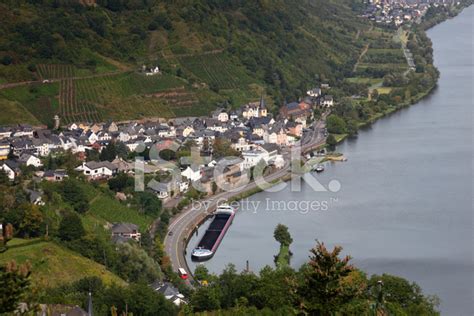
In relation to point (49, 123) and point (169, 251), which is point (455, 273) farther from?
point (49, 123)

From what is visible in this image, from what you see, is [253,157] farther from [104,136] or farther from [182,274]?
[182,274]

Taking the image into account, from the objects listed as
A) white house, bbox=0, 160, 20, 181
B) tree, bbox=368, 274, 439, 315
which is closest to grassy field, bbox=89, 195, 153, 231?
white house, bbox=0, 160, 20, 181

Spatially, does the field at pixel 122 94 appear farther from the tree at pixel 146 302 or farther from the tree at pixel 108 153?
the tree at pixel 146 302

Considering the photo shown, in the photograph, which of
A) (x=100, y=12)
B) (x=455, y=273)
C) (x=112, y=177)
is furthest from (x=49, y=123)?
(x=455, y=273)

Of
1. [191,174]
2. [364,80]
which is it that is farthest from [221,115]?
[364,80]

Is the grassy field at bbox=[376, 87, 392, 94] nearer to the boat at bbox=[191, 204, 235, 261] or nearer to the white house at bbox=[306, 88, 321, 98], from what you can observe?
the white house at bbox=[306, 88, 321, 98]
